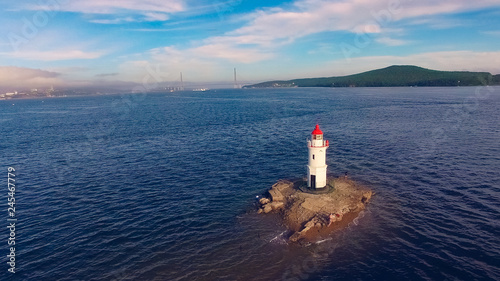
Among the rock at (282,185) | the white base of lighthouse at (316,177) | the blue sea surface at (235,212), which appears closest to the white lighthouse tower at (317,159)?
the white base of lighthouse at (316,177)

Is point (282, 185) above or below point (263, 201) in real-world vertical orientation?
above

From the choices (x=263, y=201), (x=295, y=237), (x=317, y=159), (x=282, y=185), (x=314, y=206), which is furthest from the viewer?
(x=282, y=185)

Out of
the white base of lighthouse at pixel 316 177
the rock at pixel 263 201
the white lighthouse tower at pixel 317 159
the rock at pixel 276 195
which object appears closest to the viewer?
the white lighthouse tower at pixel 317 159

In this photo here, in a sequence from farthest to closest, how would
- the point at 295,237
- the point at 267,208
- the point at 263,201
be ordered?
the point at 263,201 < the point at 267,208 < the point at 295,237

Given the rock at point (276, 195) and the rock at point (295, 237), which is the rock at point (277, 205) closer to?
the rock at point (276, 195)

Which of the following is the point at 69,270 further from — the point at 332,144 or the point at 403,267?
the point at 332,144

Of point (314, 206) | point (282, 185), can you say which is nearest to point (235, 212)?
point (282, 185)

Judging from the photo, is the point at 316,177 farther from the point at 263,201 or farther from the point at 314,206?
the point at 263,201
